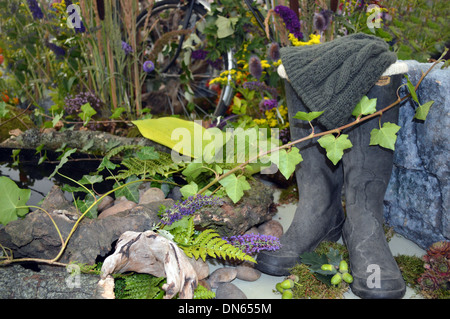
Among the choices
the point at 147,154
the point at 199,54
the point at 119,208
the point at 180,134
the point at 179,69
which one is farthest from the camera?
the point at 179,69

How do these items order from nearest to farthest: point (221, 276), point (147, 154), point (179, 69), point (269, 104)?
point (221, 276)
point (147, 154)
point (269, 104)
point (179, 69)

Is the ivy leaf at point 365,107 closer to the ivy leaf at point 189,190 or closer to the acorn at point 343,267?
the acorn at point 343,267

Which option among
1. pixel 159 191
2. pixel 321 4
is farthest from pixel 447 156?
pixel 159 191

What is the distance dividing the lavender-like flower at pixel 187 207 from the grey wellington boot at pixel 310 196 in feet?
0.91

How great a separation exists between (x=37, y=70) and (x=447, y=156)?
329 cm

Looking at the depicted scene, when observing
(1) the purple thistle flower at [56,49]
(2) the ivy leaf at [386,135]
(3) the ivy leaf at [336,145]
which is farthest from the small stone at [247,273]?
(1) the purple thistle flower at [56,49]

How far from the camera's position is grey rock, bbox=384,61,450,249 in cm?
133

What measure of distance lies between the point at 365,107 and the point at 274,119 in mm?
1063

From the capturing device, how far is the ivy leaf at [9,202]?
4.28 ft

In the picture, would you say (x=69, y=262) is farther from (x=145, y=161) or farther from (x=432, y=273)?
(x=432, y=273)

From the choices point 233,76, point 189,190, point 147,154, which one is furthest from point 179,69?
point 189,190

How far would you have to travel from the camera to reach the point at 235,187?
1290 millimetres

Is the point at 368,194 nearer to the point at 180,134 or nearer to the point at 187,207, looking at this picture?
the point at 187,207

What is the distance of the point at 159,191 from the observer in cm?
167
